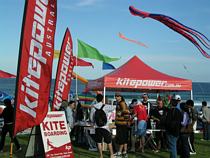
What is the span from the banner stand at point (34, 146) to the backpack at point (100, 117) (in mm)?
1498

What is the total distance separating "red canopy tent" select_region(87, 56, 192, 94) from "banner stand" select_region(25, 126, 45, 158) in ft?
20.5

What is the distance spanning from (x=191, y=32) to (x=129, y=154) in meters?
4.05

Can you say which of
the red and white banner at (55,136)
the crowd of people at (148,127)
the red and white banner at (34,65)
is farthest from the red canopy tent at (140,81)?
the red and white banner at (34,65)

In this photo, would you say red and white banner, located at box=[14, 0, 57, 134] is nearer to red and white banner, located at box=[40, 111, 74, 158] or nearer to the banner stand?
red and white banner, located at box=[40, 111, 74, 158]

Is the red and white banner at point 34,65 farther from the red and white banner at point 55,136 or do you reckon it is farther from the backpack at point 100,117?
the backpack at point 100,117

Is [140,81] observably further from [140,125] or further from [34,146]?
[34,146]

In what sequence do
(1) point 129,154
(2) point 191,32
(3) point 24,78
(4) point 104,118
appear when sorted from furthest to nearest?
(1) point 129,154 → (2) point 191,32 → (4) point 104,118 → (3) point 24,78

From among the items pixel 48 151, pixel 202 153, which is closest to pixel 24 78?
pixel 48 151

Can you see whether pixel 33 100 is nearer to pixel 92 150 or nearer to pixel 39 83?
pixel 39 83

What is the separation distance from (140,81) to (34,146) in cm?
735

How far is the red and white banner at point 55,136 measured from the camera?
9195 millimetres

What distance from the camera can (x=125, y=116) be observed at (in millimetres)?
11375

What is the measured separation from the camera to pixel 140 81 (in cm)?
1667

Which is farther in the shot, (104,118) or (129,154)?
(129,154)
